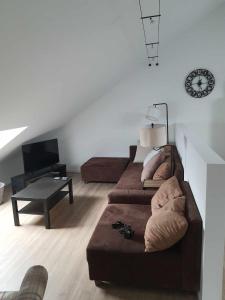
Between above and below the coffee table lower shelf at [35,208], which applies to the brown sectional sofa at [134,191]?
above

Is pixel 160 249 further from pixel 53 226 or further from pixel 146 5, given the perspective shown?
pixel 146 5

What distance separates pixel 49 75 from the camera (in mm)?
2305

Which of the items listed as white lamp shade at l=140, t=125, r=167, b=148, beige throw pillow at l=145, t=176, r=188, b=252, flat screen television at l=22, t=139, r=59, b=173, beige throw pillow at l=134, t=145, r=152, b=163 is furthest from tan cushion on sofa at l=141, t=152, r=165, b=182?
flat screen television at l=22, t=139, r=59, b=173

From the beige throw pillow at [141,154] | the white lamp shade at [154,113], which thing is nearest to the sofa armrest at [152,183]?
the beige throw pillow at [141,154]

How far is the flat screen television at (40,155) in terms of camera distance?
174 inches

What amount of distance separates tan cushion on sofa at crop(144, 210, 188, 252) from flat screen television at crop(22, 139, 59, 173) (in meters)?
3.15

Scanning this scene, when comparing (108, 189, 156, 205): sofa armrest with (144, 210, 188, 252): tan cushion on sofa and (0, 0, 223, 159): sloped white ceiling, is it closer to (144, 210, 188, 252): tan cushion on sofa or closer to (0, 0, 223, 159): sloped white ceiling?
(144, 210, 188, 252): tan cushion on sofa

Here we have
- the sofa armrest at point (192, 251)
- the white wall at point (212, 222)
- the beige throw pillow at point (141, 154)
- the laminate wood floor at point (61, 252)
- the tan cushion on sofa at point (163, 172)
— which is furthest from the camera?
the beige throw pillow at point (141, 154)

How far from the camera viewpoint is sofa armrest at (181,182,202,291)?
5.81ft

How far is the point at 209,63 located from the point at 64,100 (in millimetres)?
2957

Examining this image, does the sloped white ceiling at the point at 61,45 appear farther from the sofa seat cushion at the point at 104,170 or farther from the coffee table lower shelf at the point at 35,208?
the sofa seat cushion at the point at 104,170

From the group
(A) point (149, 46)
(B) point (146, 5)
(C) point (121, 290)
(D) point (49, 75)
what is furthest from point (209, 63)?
(C) point (121, 290)

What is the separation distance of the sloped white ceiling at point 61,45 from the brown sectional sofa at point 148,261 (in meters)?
1.57

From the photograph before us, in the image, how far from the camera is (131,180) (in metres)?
3.52
